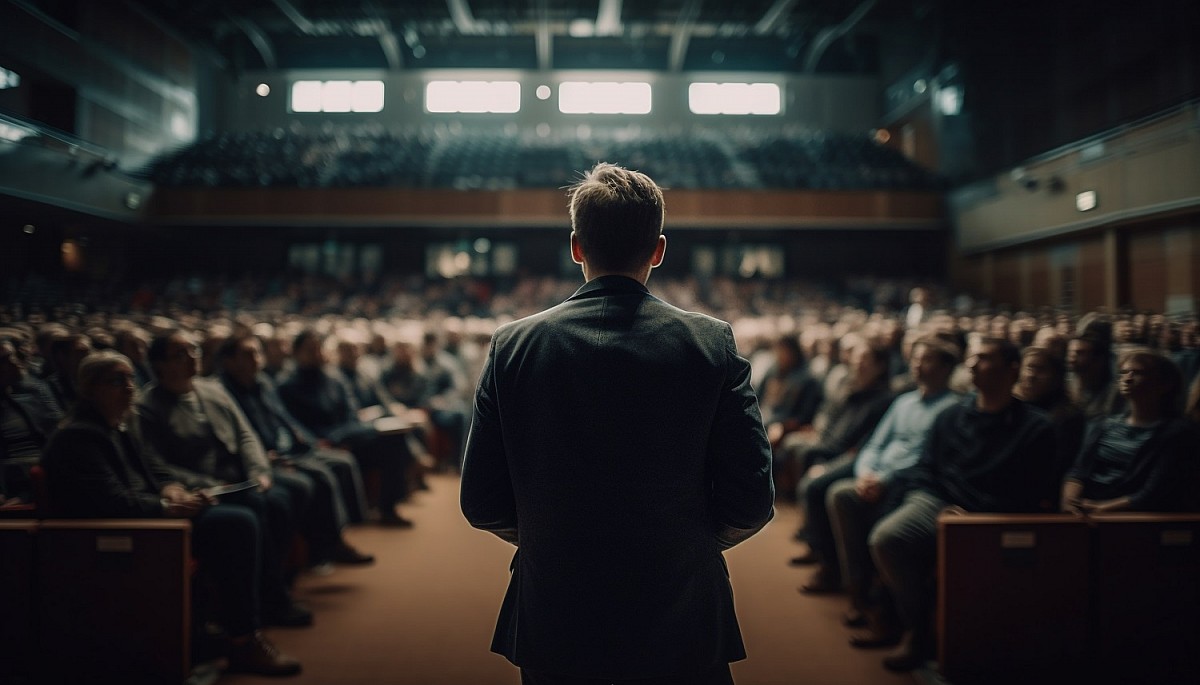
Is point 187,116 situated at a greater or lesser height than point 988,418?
greater

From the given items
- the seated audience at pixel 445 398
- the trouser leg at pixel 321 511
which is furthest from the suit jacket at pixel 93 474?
the seated audience at pixel 445 398

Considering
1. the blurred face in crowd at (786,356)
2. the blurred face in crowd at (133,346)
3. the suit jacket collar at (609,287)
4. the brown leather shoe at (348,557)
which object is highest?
the suit jacket collar at (609,287)

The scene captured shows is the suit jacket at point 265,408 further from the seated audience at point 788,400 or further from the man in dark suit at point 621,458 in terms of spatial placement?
the man in dark suit at point 621,458

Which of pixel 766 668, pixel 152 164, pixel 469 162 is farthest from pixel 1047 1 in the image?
pixel 152 164

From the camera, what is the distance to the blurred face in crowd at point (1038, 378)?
114 inches

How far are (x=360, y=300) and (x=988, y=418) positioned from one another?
10242 mm

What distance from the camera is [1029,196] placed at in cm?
984

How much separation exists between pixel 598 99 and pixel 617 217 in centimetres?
1641

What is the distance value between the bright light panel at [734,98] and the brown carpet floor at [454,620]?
1404 centimetres

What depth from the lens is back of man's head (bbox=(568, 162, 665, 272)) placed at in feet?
3.28

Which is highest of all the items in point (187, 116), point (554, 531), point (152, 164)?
point (187, 116)

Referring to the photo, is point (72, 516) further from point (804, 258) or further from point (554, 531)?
point (804, 258)

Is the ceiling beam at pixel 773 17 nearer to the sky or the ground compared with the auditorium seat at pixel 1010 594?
nearer to the sky

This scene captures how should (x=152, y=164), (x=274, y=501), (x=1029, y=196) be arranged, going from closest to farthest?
(x=274, y=501)
(x=1029, y=196)
(x=152, y=164)
